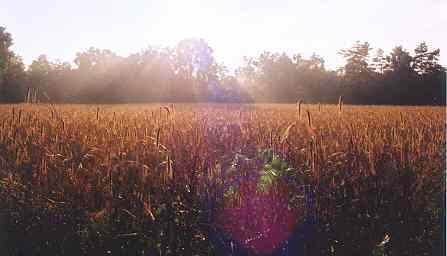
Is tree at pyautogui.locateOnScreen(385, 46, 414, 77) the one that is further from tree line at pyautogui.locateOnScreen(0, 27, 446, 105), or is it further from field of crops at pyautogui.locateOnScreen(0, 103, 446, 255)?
field of crops at pyautogui.locateOnScreen(0, 103, 446, 255)

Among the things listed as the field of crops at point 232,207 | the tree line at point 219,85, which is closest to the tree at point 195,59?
the tree line at point 219,85

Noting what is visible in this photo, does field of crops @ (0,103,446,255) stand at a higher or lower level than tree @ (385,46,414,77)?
lower

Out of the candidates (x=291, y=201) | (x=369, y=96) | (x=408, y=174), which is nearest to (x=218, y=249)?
(x=291, y=201)

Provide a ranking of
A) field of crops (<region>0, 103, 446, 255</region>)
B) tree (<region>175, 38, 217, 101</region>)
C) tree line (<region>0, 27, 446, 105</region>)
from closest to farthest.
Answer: field of crops (<region>0, 103, 446, 255</region>) < tree line (<region>0, 27, 446, 105</region>) < tree (<region>175, 38, 217, 101</region>)

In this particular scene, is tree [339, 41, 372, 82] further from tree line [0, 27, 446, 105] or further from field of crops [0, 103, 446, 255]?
field of crops [0, 103, 446, 255]

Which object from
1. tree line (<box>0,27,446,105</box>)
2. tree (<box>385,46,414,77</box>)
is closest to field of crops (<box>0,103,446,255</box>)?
tree line (<box>0,27,446,105</box>)

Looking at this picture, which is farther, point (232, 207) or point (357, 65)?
point (357, 65)

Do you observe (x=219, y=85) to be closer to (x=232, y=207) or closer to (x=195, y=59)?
(x=195, y=59)

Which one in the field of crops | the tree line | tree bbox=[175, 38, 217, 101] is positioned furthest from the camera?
tree bbox=[175, 38, 217, 101]

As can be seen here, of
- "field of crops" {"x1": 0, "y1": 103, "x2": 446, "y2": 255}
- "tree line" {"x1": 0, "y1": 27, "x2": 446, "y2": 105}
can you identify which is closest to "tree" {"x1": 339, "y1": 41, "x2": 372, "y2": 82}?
"tree line" {"x1": 0, "y1": 27, "x2": 446, "y2": 105}

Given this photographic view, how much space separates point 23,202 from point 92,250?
26.9 inches

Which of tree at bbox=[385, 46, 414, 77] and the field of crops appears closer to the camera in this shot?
the field of crops

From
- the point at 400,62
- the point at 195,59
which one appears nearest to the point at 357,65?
the point at 400,62

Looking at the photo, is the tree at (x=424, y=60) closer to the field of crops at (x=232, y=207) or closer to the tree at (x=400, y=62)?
Answer: the tree at (x=400, y=62)
